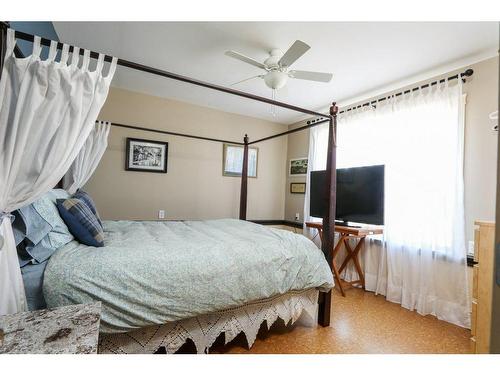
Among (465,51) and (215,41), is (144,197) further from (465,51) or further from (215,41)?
(465,51)

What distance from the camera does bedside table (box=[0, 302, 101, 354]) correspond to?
75 cm

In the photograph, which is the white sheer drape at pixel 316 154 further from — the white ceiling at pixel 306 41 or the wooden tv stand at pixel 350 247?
the white ceiling at pixel 306 41

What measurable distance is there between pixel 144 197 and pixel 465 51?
3896mm

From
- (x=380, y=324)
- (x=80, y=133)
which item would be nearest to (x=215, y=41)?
(x=80, y=133)

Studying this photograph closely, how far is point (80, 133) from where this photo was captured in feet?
4.15

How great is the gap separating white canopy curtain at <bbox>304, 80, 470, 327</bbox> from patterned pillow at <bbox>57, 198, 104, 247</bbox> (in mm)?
2827

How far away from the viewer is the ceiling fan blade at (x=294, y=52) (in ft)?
5.53

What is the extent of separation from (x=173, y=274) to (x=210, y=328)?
0.49 metres

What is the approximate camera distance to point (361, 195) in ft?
9.37

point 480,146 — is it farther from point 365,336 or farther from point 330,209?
point 365,336

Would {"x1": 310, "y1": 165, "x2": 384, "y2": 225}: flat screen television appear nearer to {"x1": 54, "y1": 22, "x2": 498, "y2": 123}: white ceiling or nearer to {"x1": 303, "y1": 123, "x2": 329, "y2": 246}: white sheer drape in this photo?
{"x1": 303, "y1": 123, "x2": 329, "y2": 246}: white sheer drape

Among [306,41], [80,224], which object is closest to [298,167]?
[306,41]

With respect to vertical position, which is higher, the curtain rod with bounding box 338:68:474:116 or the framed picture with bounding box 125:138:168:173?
the curtain rod with bounding box 338:68:474:116

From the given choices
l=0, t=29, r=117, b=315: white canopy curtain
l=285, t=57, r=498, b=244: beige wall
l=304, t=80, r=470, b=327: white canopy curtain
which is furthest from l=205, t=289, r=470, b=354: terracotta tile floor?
l=0, t=29, r=117, b=315: white canopy curtain
